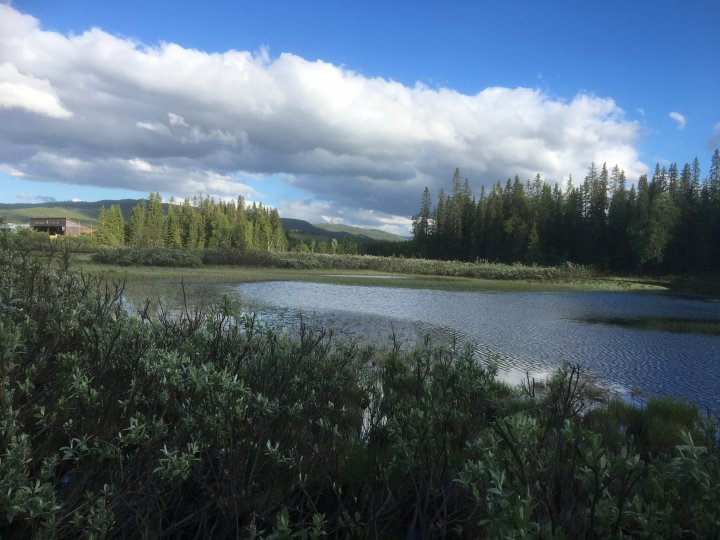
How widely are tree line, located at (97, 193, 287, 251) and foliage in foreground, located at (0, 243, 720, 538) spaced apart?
81.5 m

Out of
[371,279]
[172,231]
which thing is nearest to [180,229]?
[172,231]

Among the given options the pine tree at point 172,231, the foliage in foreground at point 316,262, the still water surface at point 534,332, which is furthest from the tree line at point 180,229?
the still water surface at point 534,332

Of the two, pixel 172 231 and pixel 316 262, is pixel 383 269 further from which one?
pixel 172 231

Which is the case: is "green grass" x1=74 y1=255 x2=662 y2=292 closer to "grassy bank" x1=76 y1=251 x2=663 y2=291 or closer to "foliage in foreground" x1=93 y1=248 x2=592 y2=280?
"grassy bank" x1=76 y1=251 x2=663 y2=291

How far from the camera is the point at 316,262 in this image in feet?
181

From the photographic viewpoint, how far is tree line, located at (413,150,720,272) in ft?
211

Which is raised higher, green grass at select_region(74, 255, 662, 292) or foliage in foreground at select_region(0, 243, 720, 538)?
foliage in foreground at select_region(0, 243, 720, 538)

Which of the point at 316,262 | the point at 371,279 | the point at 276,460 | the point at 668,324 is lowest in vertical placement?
the point at 371,279

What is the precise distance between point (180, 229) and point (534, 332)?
98.2 meters

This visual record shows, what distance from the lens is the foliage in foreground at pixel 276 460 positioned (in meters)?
2.44

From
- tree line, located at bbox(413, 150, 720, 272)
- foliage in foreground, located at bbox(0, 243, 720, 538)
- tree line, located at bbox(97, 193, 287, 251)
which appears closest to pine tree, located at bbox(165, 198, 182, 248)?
tree line, located at bbox(97, 193, 287, 251)

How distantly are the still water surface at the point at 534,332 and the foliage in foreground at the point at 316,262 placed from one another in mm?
23676

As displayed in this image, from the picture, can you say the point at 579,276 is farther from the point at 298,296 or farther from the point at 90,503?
the point at 90,503

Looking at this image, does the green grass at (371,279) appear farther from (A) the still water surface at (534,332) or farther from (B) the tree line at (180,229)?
(B) the tree line at (180,229)
